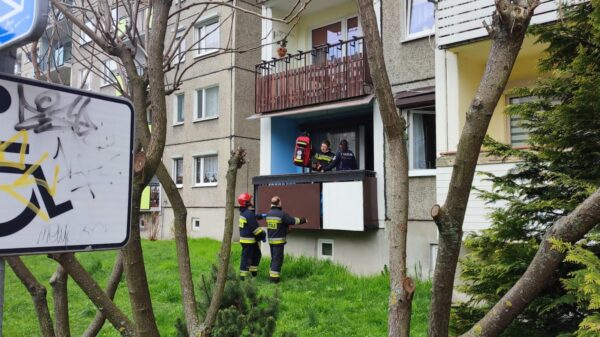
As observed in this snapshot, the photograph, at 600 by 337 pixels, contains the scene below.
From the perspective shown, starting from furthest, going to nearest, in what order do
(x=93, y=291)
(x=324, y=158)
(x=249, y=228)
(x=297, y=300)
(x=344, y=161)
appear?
(x=324, y=158) < (x=344, y=161) < (x=249, y=228) < (x=297, y=300) < (x=93, y=291)

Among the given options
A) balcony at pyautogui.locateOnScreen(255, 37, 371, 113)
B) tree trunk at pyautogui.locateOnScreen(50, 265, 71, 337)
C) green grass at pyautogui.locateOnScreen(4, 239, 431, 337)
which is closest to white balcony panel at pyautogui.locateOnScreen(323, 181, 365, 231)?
green grass at pyautogui.locateOnScreen(4, 239, 431, 337)

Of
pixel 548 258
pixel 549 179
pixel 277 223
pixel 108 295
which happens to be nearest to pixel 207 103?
pixel 277 223

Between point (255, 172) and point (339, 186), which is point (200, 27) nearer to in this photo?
point (255, 172)

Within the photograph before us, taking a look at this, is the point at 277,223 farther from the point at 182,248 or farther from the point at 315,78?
the point at 182,248

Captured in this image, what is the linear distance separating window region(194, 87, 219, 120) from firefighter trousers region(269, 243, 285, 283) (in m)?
9.22

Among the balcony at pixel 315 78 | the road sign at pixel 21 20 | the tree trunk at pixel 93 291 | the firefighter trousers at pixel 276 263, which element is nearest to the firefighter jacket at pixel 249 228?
the firefighter trousers at pixel 276 263

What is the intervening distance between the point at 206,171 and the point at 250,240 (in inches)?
353

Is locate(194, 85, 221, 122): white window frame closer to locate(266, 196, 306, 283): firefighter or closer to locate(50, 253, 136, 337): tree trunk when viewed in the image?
locate(266, 196, 306, 283): firefighter

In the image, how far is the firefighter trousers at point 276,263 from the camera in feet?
33.2

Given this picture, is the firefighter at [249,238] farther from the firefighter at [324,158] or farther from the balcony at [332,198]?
the firefighter at [324,158]

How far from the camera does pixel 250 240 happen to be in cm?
1035

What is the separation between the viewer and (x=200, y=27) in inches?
719

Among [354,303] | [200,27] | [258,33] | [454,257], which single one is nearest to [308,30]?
[258,33]

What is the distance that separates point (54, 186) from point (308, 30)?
14219 mm
